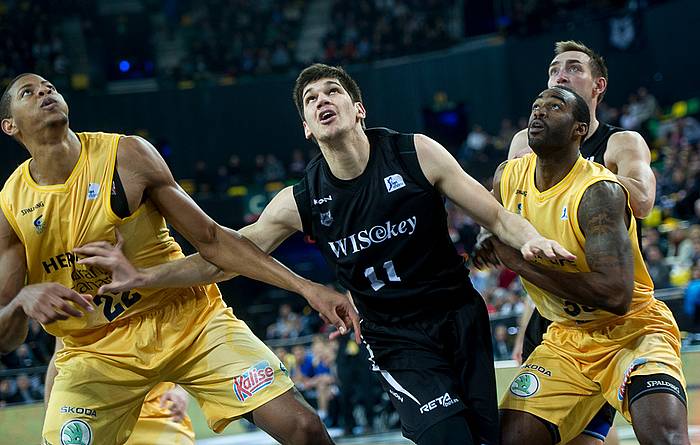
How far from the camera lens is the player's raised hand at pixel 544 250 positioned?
4344 mm

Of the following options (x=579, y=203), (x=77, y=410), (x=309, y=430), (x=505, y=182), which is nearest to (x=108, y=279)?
(x=77, y=410)

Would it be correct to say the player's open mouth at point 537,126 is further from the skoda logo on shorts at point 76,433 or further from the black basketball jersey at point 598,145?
the skoda logo on shorts at point 76,433

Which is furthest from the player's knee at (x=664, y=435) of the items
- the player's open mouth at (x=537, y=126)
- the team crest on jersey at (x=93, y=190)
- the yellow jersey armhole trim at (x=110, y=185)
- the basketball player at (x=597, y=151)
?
the team crest on jersey at (x=93, y=190)

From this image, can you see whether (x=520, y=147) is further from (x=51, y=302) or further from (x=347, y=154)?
(x=51, y=302)

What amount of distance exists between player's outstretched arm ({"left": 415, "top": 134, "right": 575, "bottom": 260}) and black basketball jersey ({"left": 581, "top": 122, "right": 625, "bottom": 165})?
1164 mm

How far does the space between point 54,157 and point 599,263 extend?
2894mm

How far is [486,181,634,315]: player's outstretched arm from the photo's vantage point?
4.64 m

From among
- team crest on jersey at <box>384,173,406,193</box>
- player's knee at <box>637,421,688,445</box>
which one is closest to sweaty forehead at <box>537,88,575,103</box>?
team crest on jersey at <box>384,173,406,193</box>

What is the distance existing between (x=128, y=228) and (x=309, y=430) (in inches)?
57.3

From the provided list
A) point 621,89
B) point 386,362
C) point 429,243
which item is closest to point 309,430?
point 386,362

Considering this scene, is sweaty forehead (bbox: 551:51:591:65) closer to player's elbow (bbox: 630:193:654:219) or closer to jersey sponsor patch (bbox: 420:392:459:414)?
player's elbow (bbox: 630:193:654:219)

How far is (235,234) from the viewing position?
519 cm

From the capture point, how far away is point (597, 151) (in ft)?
18.7

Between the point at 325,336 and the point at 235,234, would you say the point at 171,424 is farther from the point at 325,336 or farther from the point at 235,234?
the point at 325,336
